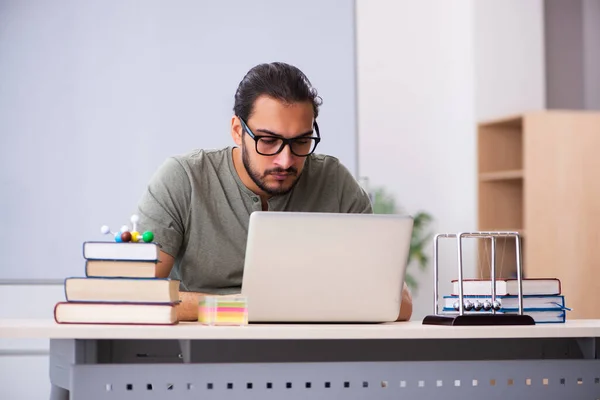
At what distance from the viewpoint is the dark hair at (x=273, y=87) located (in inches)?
90.5

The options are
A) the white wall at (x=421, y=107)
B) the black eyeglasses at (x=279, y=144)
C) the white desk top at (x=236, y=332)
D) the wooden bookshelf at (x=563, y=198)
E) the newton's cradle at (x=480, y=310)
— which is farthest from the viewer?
the white wall at (x=421, y=107)

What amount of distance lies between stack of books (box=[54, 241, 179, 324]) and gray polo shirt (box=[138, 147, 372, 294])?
1.92 feet

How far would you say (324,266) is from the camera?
1731 millimetres

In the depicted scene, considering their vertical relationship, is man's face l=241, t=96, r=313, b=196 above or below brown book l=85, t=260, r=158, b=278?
above

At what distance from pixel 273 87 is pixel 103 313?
90 cm

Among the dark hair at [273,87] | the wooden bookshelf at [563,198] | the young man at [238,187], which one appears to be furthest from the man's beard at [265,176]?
the wooden bookshelf at [563,198]

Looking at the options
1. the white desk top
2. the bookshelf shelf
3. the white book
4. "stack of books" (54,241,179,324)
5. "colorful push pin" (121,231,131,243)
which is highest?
the bookshelf shelf

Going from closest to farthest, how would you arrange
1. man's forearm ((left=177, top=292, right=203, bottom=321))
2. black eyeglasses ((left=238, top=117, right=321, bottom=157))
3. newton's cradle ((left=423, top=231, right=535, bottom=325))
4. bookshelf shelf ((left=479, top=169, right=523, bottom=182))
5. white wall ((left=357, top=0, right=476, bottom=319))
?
1. newton's cradle ((left=423, top=231, right=535, bottom=325))
2. man's forearm ((left=177, top=292, right=203, bottom=321))
3. black eyeglasses ((left=238, top=117, right=321, bottom=157))
4. bookshelf shelf ((left=479, top=169, right=523, bottom=182))
5. white wall ((left=357, top=0, right=476, bottom=319))

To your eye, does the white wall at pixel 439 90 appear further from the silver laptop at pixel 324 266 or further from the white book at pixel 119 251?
the white book at pixel 119 251

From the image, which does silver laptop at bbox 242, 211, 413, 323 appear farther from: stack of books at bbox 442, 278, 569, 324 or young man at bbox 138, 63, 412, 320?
young man at bbox 138, 63, 412, 320

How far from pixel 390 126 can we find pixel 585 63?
A: 4.75 feet

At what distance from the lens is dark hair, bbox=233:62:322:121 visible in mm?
2299

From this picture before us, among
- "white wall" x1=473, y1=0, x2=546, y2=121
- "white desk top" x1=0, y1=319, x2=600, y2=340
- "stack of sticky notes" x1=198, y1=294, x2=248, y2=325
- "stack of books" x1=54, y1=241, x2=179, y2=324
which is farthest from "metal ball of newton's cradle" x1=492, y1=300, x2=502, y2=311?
"white wall" x1=473, y1=0, x2=546, y2=121

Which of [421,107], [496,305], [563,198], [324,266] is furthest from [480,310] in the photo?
[421,107]
